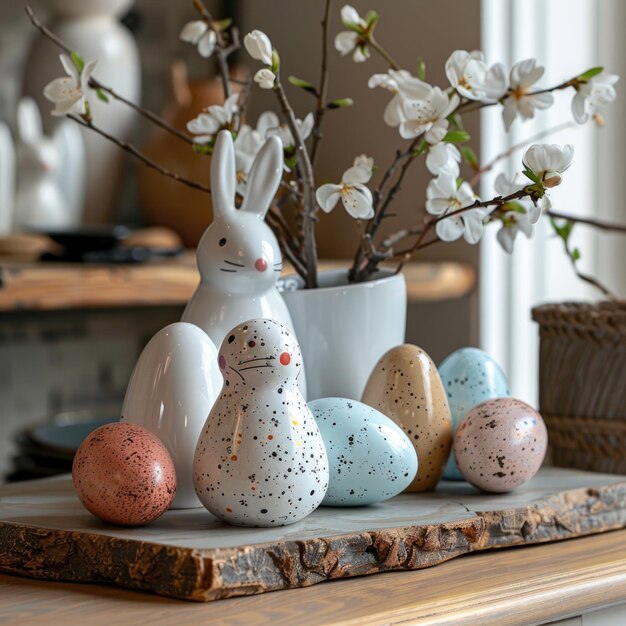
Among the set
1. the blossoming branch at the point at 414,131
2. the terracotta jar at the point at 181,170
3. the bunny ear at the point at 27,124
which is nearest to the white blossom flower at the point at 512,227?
the blossoming branch at the point at 414,131

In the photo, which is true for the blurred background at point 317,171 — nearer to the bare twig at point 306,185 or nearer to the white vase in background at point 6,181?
the white vase in background at point 6,181

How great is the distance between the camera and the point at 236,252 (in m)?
0.70

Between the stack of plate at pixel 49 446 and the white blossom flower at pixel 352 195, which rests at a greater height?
the white blossom flower at pixel 352 195

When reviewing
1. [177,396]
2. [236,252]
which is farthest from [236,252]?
[177,396]

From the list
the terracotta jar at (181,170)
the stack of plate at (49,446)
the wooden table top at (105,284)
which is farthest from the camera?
the terracotta jar at (181,170)

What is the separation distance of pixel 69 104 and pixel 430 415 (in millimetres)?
343

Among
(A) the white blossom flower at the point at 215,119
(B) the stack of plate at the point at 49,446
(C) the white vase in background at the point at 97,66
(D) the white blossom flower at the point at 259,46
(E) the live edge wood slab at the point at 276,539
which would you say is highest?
(C) the white vase in background at the point at 97,66

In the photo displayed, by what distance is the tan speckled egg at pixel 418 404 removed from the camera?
2.40 feet

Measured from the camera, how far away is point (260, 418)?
608 mm

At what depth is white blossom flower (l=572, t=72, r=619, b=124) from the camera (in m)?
0.77

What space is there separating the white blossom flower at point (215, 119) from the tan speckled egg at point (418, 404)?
0.73 feet

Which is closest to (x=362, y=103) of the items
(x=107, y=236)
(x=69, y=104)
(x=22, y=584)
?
(x=107, y=236)

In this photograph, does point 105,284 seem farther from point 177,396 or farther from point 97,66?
point 177,396

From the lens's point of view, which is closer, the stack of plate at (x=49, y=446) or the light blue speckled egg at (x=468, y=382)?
the light blue speckled egg at (x=468, y=382)
